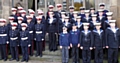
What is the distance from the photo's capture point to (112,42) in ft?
23.8

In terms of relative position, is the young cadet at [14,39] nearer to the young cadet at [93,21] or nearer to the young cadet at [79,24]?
the young cadet at [79,24]

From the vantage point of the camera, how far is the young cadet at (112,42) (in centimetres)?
726

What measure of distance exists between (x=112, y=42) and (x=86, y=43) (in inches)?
35.8

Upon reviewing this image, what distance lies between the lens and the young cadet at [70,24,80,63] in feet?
25.1

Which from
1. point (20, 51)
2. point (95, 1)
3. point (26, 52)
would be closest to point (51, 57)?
point (26, 52)

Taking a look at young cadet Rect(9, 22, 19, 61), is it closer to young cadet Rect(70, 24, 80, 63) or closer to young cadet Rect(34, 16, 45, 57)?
young cadet Rect(34, 16, 45, 57)

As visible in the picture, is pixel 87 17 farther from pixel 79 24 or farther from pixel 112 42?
pixel 112 42

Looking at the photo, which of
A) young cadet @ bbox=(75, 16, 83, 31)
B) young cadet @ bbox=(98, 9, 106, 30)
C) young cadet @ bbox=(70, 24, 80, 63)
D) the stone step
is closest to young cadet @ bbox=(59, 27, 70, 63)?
young cadet @ bbox=(70, 24, 80, 63)

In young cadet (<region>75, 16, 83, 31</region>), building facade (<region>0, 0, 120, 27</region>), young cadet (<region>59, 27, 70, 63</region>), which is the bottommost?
young cadet (<region>59, 27, 70, 63</region>)

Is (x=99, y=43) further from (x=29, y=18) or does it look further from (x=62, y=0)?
(x=62, y=0)

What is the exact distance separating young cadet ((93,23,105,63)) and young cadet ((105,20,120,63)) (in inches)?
8.3

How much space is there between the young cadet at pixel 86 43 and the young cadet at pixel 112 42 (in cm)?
62

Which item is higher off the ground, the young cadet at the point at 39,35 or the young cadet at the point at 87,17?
the young cadet at the point at 87,17

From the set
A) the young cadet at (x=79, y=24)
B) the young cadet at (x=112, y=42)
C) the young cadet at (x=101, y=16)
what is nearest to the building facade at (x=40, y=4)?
the young cadet at (x=101, y=16)
